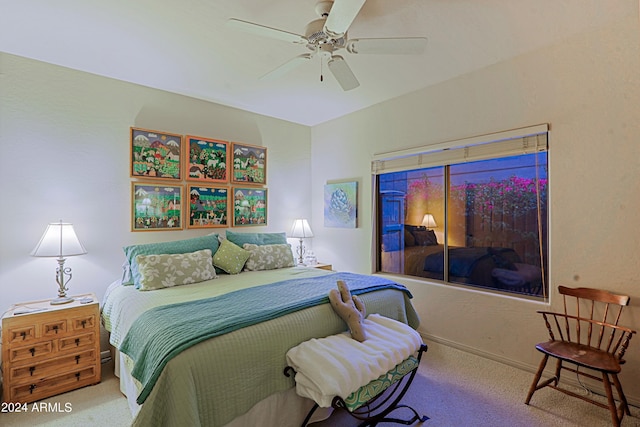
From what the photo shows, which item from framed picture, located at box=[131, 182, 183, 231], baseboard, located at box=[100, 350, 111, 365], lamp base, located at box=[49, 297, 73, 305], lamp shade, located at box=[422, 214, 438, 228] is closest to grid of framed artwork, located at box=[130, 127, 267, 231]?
framed picture, located at box=[131, 182, 183, 231]

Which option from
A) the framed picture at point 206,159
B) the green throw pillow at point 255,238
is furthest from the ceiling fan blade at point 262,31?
the green throw pillow at point 255,238

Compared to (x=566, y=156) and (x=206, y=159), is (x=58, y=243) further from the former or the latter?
(x=566, y=156)

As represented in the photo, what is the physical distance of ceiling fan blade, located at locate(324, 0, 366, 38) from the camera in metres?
1.47

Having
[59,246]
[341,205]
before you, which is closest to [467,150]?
[341,205]

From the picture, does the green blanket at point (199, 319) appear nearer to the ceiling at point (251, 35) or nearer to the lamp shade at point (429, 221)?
the lamp shade at point (429, 221)

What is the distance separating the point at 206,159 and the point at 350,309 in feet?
8.19

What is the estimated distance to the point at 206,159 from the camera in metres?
3.51

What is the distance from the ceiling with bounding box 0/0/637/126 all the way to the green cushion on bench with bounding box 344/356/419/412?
2.26 metres

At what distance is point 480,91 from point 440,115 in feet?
1.32

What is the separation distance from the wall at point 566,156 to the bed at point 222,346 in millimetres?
940

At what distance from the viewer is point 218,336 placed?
1518 mm

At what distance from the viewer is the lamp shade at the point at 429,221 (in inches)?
131

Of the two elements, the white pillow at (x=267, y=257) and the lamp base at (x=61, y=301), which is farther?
the white pillow at (x=267, y=257)

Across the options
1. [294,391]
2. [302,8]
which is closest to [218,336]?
[294,391]
